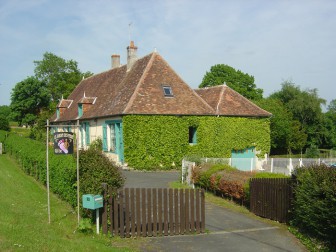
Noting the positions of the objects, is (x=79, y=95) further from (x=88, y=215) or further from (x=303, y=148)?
(x=303, y=148)

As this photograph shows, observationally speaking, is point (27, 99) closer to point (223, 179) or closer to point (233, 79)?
point (233, 79)

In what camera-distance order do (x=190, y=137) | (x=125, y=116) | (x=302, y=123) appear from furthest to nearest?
(x=302, y=123) → (x=190, y=137) → (x=125, y=116)

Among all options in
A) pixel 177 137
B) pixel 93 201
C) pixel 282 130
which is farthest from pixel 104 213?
pixel 282 130

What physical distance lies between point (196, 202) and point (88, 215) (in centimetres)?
281

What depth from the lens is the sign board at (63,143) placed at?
9.77 m

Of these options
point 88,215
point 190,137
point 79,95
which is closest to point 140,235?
point 88,215

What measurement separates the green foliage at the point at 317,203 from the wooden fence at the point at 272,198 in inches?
29.0

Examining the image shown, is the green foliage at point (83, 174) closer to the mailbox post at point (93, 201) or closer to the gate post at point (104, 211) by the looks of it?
the gate post at point (104, 211)

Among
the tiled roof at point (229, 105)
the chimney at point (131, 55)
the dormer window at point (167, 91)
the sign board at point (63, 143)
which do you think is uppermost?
the chimney at point (131, 55)

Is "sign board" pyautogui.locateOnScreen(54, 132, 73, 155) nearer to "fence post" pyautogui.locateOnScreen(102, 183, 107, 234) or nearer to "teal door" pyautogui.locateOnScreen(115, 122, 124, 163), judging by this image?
"fence post" pyautogui.locateOnScreen(102, 183, 107, 234)

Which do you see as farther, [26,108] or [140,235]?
[26,108]

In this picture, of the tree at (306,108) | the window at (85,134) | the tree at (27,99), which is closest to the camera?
the window at (85,134)

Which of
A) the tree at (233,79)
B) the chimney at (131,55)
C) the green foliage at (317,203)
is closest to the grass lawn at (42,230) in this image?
the green foliage at (317,203)

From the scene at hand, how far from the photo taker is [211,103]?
28.8 meters
